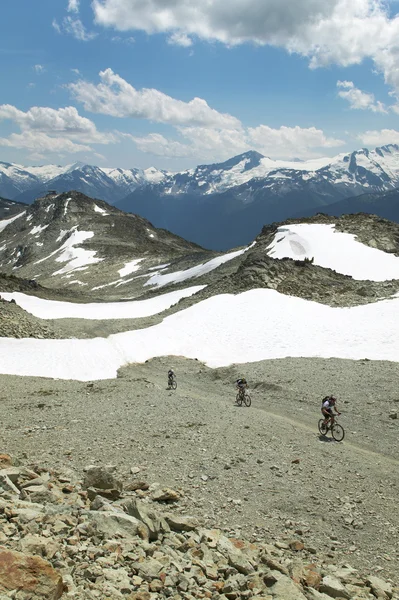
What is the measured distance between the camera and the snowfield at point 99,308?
181ft

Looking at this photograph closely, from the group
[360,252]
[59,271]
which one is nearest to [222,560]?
[360,252]

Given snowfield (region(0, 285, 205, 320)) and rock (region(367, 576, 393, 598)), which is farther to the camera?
snowfield (region(0, 285, 205, 320))

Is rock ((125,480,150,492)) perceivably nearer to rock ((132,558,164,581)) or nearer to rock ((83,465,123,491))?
rock ((83,465,123,491))

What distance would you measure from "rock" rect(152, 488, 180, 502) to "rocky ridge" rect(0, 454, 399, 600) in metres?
0.49

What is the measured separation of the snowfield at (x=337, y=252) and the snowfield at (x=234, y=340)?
2110 cm

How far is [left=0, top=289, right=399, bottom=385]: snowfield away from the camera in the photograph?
31.5 m

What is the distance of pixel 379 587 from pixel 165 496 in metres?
5.47

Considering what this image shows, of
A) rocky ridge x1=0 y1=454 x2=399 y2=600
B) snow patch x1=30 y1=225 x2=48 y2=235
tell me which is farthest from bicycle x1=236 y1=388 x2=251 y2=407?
snow patch x1=30 y1=225 x2=48 y2=235

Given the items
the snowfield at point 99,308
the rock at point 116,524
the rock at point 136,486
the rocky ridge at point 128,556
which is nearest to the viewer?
the rocky ridge at point 128,556

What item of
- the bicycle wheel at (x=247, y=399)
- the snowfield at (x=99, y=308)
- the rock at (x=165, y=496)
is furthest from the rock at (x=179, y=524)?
the snowfield at (x=99, y=308)

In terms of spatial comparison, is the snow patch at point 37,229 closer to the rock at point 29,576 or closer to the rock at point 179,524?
the rock at point 179,524

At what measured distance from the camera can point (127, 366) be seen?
3372 cm

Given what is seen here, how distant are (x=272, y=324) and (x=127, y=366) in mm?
12336

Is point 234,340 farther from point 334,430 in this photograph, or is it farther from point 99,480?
point 99,480
